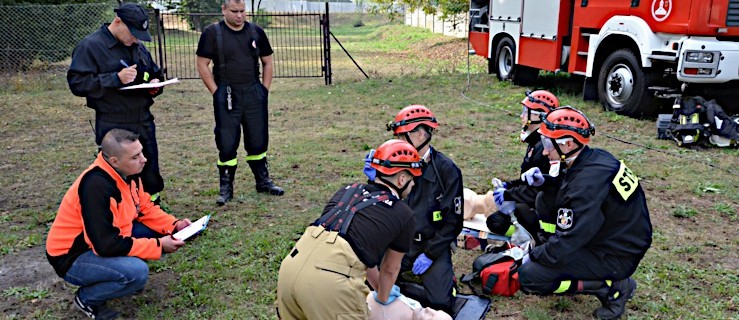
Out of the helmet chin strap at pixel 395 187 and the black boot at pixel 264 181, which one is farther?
the black boot at pixel 264 181

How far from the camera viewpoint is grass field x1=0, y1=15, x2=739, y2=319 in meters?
4.16

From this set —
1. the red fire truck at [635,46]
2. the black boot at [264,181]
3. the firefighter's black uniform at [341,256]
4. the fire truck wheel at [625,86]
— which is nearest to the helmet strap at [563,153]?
the firefighter's black uniform at [341,256]

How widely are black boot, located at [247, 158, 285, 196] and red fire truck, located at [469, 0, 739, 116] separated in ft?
18.8

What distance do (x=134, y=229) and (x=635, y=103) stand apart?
25.2 ft

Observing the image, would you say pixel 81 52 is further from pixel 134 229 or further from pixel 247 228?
pixel 247 228

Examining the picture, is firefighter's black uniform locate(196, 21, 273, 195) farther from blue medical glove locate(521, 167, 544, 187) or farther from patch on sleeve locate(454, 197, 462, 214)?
blue medical glove locate(521, 167, 544, 187)

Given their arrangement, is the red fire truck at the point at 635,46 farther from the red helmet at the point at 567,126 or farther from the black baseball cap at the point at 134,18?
the black baseball cap at the point at 134,18

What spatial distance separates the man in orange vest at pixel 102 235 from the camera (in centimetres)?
358

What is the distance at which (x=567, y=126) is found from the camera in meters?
3.76

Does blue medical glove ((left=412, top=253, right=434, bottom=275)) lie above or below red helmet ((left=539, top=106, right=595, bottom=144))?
below

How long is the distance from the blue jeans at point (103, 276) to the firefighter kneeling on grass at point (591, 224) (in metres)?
2.54

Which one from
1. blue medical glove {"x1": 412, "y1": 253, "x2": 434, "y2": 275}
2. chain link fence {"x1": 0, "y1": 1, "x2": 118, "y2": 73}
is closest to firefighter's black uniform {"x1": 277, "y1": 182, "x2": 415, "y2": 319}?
blue medical glove {"x1": 412, "y1": 253, "x2": 434, "y2": 275}

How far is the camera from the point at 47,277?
448 centimetres

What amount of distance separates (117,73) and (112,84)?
93mm
